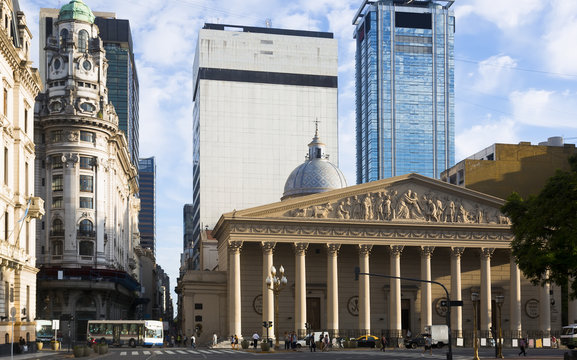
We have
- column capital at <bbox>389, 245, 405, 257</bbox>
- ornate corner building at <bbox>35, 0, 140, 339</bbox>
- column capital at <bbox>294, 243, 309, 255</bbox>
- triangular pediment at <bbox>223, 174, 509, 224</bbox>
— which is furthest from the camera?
ornate corner building at <bbox>35, 0, 140, 339</bbox>

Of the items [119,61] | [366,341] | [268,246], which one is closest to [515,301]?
[366,341]

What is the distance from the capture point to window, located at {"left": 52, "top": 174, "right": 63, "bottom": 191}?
338ft

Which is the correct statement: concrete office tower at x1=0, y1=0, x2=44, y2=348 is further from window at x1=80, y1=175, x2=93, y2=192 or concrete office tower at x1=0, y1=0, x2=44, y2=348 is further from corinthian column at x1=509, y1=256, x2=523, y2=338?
corinthian column at x1=509, y1=256, x2=523, y2=338

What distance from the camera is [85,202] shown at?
10481 cm

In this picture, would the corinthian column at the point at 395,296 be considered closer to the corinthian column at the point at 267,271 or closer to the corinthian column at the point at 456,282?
the corinthian column at the point at 456,282

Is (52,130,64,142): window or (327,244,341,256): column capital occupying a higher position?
(52,130,64,142): window

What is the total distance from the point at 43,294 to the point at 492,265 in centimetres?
5437

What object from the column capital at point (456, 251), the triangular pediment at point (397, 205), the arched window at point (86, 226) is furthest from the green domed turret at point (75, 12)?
the column capital at point (456, 251)

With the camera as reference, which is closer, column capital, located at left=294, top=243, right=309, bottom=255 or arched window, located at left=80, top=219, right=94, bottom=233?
column capital, located at left=294, top=243, right=309, bottom=255

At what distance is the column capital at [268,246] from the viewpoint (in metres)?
85.1

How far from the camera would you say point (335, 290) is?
8625cm

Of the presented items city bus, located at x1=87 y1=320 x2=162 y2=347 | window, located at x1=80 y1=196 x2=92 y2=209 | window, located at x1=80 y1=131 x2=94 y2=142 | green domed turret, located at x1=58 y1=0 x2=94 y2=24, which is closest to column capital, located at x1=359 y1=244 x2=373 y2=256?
city bus, located at x1=87 y1=320 x2=162 y2=347

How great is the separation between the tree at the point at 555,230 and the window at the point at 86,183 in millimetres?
61165

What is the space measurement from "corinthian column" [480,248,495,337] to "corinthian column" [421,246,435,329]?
20.0ft
